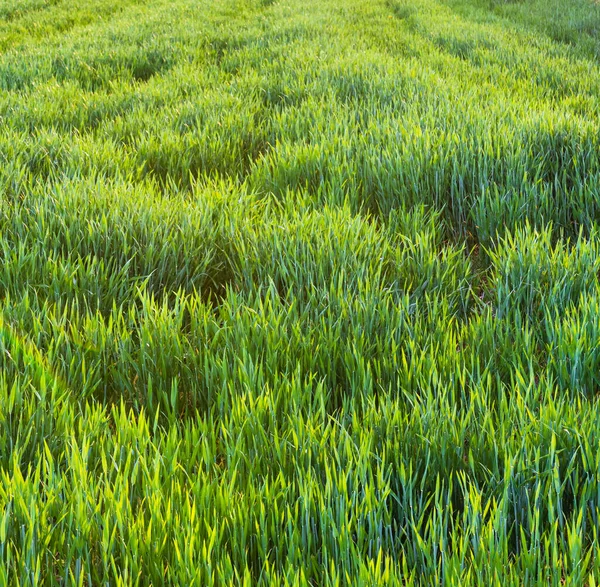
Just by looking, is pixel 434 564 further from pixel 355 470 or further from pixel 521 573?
pixel 355 470

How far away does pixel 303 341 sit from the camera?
1.49 metres

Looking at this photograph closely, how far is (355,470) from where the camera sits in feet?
3.47

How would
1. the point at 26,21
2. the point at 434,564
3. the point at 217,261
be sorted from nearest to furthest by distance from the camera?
the point at 434,564
the point at 217,261
the point at 26,21

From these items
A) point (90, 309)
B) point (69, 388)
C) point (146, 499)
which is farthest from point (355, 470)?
point (90, 309)

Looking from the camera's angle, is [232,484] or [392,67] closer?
[232,484]

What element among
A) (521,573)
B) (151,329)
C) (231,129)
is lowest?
(521,573)

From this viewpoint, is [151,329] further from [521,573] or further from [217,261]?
[521,573]

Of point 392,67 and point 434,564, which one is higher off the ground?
point 392,67

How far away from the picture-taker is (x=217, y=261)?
207 cm

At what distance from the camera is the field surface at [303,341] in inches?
36.5

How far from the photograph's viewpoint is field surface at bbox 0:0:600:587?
0.93 metres

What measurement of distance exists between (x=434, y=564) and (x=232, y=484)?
1.17ft

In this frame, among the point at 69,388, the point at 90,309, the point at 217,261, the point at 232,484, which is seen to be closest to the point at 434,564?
the point at 232,484

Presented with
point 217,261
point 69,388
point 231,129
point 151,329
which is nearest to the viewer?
point 69,388
